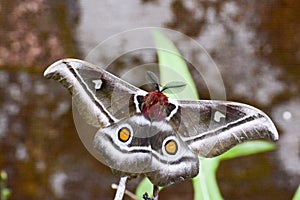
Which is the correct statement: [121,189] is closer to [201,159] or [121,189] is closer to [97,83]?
[97,83]

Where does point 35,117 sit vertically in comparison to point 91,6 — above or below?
below

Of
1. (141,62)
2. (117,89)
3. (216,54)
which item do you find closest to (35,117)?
(141,62)

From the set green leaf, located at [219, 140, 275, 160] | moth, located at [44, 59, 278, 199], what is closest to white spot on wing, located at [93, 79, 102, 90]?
moth, located at [44, 59, 278, 199]

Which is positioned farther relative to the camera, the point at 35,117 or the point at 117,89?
the point at 35,117

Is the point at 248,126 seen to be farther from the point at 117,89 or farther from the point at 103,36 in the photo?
the point at 103,36

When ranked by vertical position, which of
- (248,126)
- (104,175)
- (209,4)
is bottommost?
(248,126)

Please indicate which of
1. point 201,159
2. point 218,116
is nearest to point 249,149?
point 201,159
